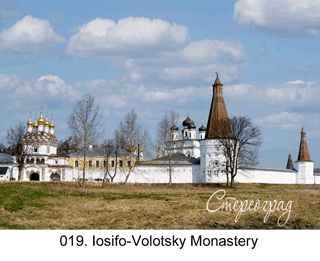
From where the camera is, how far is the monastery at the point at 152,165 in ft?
136

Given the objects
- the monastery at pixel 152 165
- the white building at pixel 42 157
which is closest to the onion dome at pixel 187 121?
the monastery at pixel 152 165

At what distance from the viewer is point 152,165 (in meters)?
43.4

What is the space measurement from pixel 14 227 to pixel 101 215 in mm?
2862

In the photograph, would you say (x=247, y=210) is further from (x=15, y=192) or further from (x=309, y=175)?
(x=309, y=175)

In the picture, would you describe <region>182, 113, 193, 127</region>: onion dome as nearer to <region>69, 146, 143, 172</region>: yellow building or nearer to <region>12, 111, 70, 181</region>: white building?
<region>69, 146, 143, 172</region>: yellow building

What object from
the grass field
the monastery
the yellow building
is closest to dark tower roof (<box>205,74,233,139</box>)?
the monastery

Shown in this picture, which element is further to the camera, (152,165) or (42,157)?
(42,157)

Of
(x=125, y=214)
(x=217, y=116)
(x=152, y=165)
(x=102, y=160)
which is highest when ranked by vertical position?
(x=217, y=116)

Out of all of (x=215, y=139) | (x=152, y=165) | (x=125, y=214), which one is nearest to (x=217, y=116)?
(x=215, y=139)

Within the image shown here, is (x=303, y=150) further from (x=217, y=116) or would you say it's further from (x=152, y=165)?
(x=152, y=165)

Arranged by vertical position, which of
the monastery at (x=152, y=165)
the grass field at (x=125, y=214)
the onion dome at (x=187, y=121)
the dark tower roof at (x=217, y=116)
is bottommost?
the grass field at (x=125, y=214)

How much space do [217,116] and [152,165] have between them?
29.2 feet

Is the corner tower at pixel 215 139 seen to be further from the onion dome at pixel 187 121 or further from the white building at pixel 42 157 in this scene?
the onion dome at pixel 187 121

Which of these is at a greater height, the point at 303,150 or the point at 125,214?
the point at 303,150
